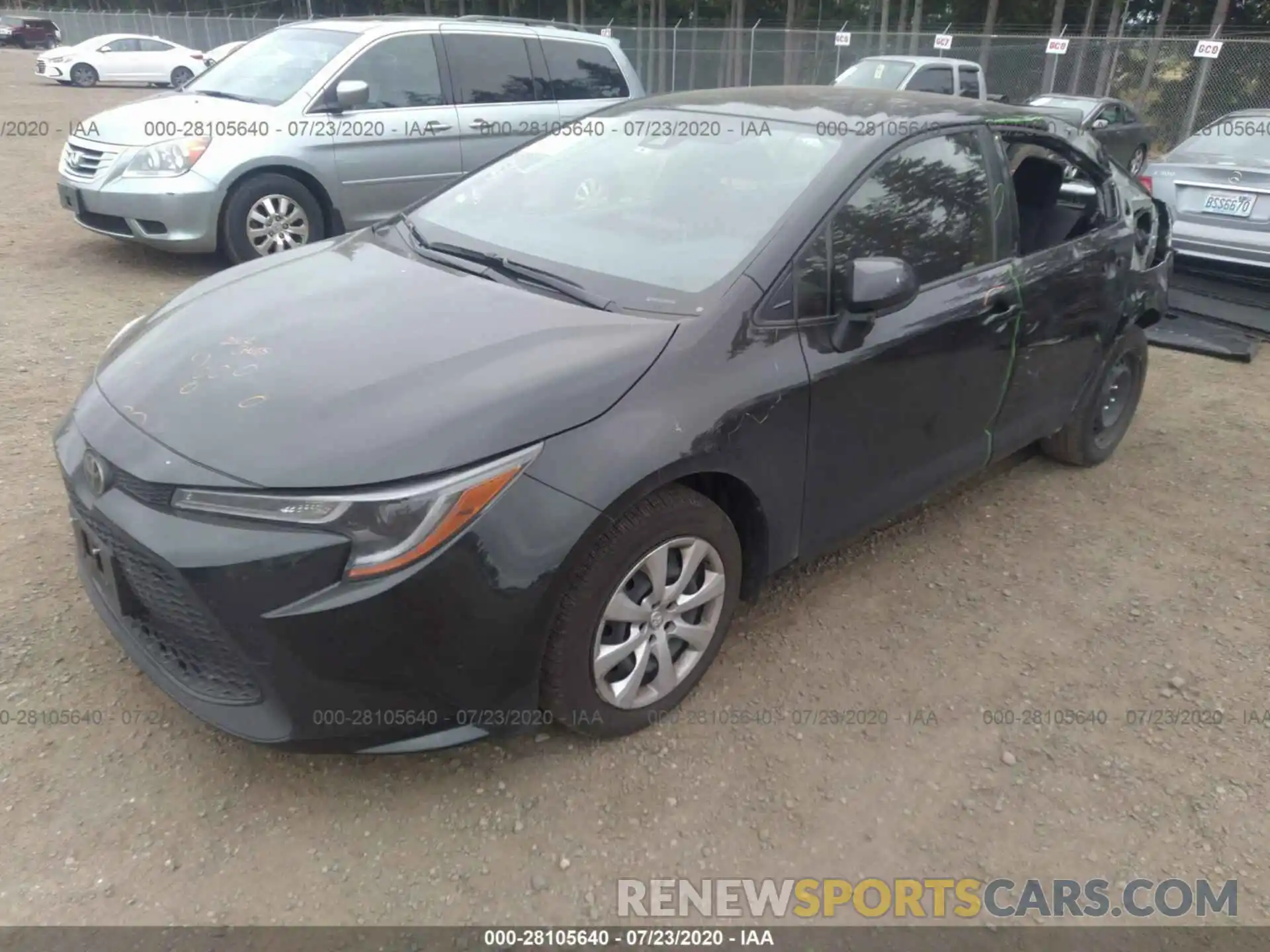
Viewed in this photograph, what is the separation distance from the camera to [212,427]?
2.20 metres

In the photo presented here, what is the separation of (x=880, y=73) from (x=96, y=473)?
44.8ft

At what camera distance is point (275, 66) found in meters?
6.85

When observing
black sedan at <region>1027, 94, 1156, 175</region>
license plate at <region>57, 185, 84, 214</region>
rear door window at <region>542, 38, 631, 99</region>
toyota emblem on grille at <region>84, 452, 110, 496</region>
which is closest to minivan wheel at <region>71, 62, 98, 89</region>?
license plate at <region>57, 185, 84, 214</region>

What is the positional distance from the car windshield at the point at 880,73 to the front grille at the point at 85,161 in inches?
400

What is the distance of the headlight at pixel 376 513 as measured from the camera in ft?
6.69

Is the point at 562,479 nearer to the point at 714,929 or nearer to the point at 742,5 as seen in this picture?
the point at 714,929

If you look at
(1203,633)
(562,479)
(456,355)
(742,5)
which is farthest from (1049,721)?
(742,5)

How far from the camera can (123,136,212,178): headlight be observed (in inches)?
244

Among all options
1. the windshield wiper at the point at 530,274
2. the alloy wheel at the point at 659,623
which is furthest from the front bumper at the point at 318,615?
the windshield wiper at the point at 530,274

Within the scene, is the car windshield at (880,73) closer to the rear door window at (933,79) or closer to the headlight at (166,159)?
the rear door window at (933,79)

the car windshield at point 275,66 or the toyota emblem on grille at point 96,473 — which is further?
the car windshield at point 275,66

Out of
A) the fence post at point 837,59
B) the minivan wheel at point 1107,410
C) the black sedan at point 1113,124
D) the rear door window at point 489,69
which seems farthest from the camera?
the fence post at point 837,59

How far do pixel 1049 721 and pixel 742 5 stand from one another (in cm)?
3353

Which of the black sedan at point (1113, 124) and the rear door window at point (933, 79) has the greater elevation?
the rear door window at point (933, 79)
